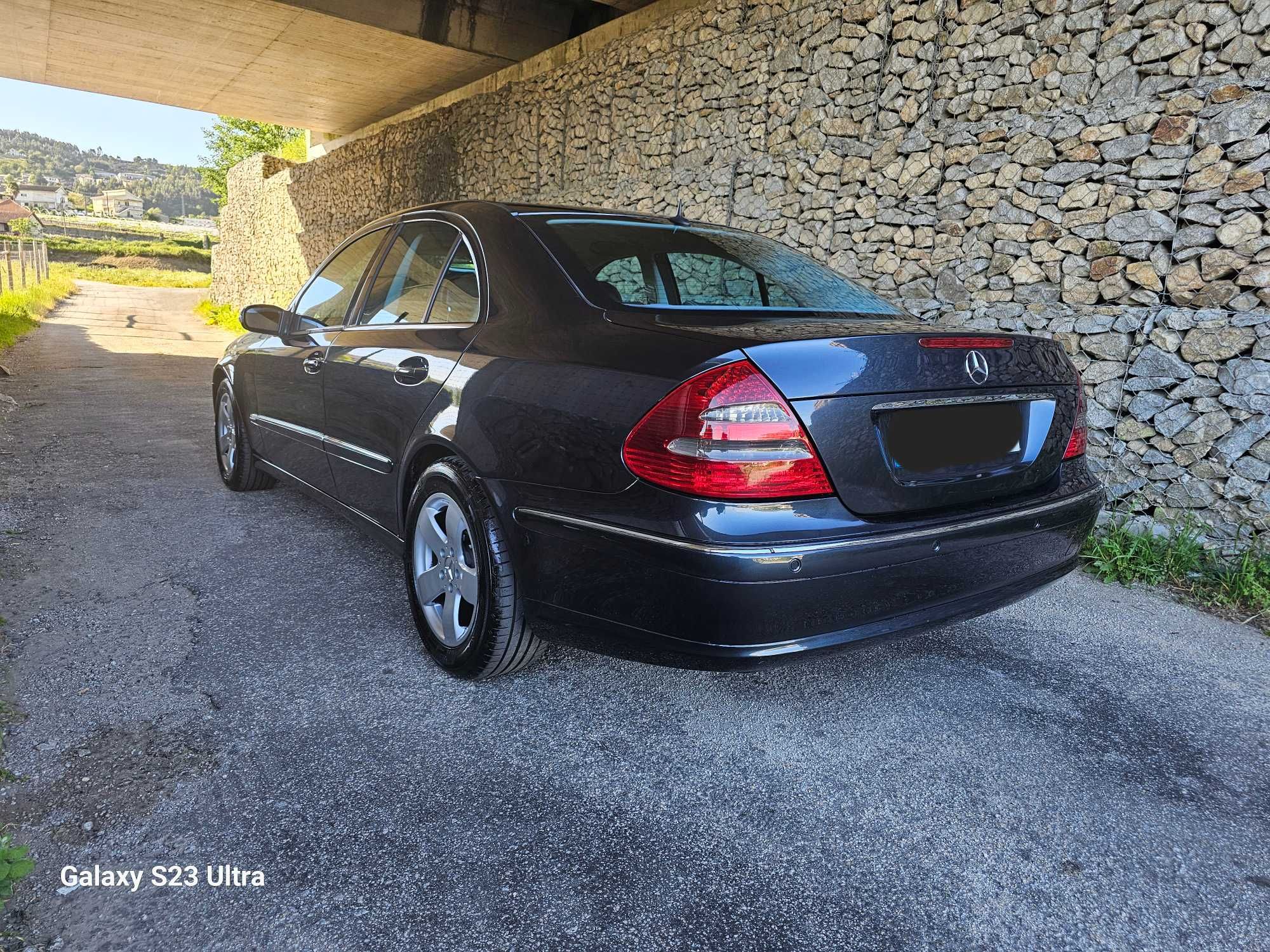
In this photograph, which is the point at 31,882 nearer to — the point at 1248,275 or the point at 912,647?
the point at 912,647

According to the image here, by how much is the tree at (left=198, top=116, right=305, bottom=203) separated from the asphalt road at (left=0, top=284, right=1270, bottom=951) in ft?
132

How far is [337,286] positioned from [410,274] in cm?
74

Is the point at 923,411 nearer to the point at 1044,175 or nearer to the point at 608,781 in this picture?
the point at 608,781

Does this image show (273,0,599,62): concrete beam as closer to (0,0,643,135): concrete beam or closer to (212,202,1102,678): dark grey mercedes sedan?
(0,0,643,135): concrete beam

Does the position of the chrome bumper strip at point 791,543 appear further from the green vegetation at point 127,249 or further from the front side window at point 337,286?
the green vegetation at point 127,249

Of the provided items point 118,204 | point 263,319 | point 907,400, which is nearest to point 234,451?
point 263,319

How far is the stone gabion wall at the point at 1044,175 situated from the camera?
4344 mm

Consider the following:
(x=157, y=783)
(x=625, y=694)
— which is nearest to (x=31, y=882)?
(x=157, y=783)

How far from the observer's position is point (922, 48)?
5.96m

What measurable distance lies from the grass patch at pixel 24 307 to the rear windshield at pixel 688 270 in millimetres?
12261

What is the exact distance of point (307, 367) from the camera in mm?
3643

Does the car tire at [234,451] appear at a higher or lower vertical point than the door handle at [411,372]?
lower

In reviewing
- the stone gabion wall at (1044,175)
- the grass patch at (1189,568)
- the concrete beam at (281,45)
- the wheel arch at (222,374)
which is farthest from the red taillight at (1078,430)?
the concrete beam at (281,45)

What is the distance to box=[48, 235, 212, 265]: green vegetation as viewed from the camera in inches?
2381
